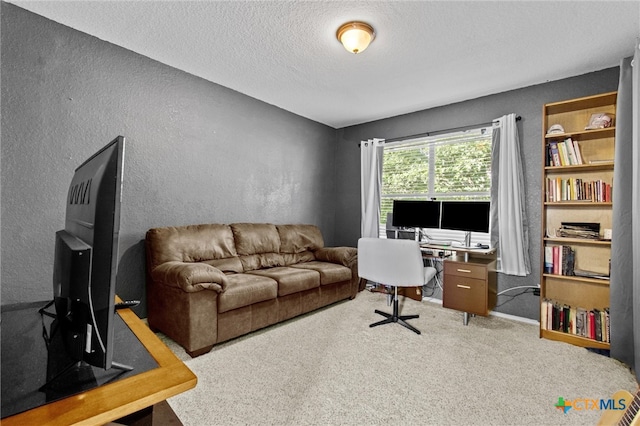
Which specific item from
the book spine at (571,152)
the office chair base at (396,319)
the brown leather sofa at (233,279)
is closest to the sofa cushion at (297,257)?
the brown leather sofa at (233,279)

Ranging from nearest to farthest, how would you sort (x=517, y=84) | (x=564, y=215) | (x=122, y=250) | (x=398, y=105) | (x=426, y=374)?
(x=426, y=374) → (x=122, y=250) → (x=564, y=215) → (x=517, y=84) → (x=398, y=105)

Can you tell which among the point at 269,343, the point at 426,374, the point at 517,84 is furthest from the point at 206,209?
the point at 517,84

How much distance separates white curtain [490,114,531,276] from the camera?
10.8 feet

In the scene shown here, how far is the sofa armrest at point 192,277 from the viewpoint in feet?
7.51

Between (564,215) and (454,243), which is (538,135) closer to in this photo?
(564,215)

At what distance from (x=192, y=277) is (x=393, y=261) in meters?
1.74

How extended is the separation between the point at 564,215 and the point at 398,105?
7.39ft

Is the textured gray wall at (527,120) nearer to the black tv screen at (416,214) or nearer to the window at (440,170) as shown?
the window at (440,170)

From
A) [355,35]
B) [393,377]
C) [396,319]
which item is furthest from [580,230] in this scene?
[355,35]

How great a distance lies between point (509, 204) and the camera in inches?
132

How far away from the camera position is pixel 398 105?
406cm

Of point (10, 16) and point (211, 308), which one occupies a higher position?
point (10, 16)

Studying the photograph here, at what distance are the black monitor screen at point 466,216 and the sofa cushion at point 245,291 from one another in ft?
7.06

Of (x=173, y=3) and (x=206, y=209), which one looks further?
(x=206, y=209)
